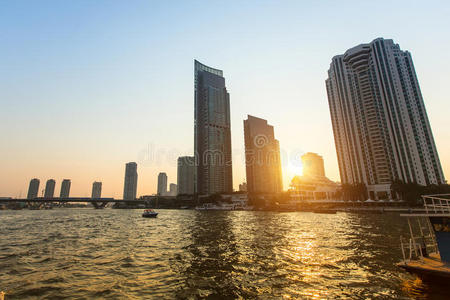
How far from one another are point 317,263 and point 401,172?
165 metres

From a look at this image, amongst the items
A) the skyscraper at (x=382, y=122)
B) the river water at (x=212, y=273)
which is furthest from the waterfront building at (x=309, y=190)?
the river water at (x=212, y=273)

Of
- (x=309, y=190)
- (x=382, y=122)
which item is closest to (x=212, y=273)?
(x=382, y=122)

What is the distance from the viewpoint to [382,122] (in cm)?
15588

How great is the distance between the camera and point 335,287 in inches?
541

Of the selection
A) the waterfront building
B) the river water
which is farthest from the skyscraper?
the river water

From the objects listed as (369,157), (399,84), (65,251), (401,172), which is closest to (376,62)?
(399,84)

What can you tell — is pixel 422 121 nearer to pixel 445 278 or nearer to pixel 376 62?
pixel 376 62

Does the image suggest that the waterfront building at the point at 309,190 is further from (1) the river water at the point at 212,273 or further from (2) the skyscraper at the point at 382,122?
(1) the river water at the point at 212,273

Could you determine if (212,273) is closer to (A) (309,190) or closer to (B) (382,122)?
(B) (382,122)

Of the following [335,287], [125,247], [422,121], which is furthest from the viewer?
[422,121]

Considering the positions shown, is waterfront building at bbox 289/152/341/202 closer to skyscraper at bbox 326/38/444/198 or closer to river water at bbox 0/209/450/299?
skyscraper at bbox 326/38/444/198

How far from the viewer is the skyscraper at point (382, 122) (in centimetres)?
14400

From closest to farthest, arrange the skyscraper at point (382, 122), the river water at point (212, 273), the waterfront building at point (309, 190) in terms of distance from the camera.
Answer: the river water at point (212, 273)
the skyscraper at point (382, 122)
the waterfront building at point (309, 190)

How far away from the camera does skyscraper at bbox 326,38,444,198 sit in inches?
5669
